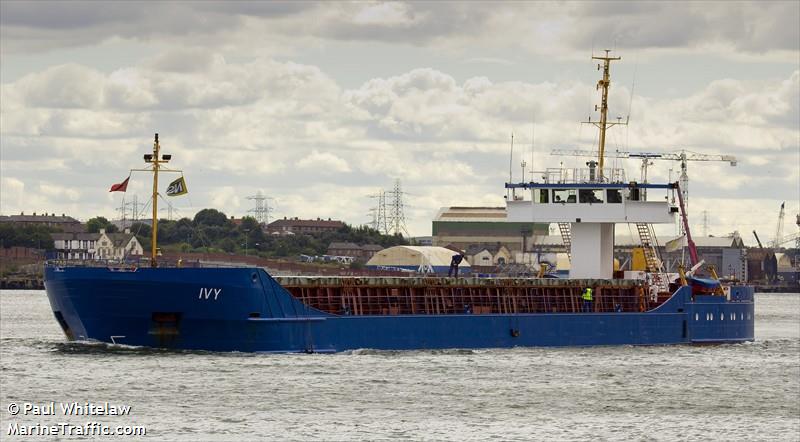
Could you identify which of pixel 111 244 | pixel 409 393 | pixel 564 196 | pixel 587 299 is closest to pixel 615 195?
pixel 564 196

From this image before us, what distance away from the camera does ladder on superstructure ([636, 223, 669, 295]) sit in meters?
65.8

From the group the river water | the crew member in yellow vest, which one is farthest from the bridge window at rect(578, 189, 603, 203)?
the river water

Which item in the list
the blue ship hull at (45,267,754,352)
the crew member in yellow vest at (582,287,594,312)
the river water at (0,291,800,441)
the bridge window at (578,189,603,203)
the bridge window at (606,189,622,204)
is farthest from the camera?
the bridge window at (578,189,603,203)

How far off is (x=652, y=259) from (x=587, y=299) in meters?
4.96

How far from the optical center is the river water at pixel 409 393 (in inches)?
1512

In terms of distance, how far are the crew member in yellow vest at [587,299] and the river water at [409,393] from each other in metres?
3.81

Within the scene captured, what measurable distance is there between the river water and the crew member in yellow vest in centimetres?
381

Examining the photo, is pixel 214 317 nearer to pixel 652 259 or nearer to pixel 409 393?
pixel 409 393

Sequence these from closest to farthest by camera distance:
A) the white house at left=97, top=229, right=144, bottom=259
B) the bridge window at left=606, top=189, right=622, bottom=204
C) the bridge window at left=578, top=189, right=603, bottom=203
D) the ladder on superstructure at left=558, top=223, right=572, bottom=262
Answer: the bridge window at left=606, top=189, right=622, bottom=204, the bridge window at left=578, top=189, right=603, bottom=203, the ladder on superstructure at left=558, top=223, right=572, bottom=262, the white house at left=97, top=229, right=144, bottom=259

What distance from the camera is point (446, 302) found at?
58500mm

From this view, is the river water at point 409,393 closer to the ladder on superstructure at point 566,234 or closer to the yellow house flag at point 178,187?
the yellow house flag at point 178,187

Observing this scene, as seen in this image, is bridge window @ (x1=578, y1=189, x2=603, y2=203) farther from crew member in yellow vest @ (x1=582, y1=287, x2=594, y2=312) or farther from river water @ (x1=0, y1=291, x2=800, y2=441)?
river water @ (x1=0, y1=291, x2=800, y2=441)

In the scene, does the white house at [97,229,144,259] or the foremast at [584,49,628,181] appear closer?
the foremast at [584,49,628,181]

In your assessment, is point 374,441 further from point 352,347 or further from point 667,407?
point 352,347
